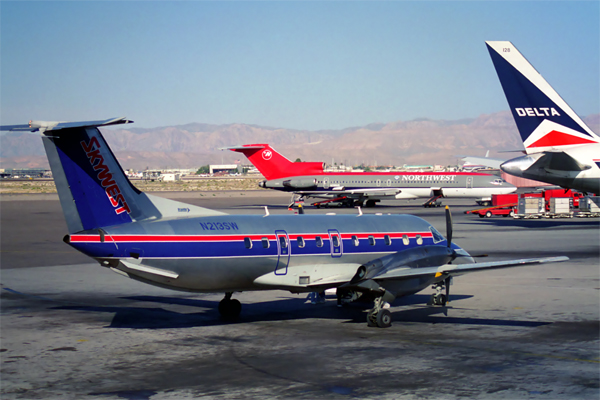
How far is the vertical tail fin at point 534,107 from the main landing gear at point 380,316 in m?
23.3

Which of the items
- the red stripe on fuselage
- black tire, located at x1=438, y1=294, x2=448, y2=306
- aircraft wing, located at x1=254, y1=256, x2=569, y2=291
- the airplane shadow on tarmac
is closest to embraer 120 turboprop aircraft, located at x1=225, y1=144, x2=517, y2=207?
the airplane shadow on tarmac

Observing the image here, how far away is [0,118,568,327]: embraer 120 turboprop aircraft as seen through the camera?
44.8ft

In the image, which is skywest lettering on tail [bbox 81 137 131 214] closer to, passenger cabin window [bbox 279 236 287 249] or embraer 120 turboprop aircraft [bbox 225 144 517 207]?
passenger cabin window [bbox 279 236 287 249]

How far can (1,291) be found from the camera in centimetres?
2059

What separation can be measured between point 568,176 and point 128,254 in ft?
98.5

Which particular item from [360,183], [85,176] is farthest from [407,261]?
[360,183]

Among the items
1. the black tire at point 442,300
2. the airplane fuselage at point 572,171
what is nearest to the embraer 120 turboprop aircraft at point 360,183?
the airplane fuselage at point 572,171

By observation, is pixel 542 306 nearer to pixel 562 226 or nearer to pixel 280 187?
pixel 562 226

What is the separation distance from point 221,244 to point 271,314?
3699 millimetres

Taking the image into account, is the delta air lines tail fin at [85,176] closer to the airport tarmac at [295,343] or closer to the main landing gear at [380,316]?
the airport tarmac at [295,343]

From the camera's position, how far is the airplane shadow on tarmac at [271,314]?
52.2 ft

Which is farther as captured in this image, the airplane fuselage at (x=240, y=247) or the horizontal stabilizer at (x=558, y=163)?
the horizontal stabilizer at (x=558, y=163)

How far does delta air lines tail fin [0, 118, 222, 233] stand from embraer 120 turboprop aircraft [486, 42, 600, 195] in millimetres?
26985

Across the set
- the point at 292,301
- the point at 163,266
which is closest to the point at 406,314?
the point at 292,301
